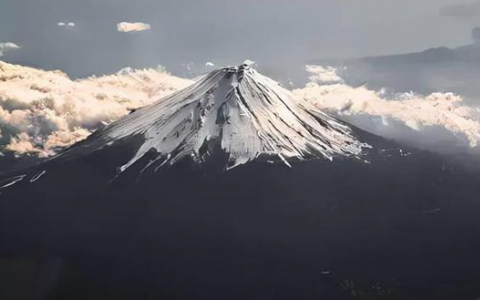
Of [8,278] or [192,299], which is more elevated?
[8,278]

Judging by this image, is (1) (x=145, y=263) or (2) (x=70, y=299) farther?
(1) (x=145, y=263)

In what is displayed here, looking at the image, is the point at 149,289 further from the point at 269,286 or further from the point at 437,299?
the point at 437,299

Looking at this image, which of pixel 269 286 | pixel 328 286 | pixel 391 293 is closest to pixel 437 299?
pixel 391 293

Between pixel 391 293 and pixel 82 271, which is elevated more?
pixel 82 271

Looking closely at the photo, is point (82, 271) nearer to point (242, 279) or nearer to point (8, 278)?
point (8, 278)

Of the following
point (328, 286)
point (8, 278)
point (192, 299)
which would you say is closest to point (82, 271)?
point (8, 278)

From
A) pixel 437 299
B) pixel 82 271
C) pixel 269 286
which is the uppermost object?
pixel 82 271

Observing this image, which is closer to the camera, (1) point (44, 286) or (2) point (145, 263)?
(1) point (44, 286)
